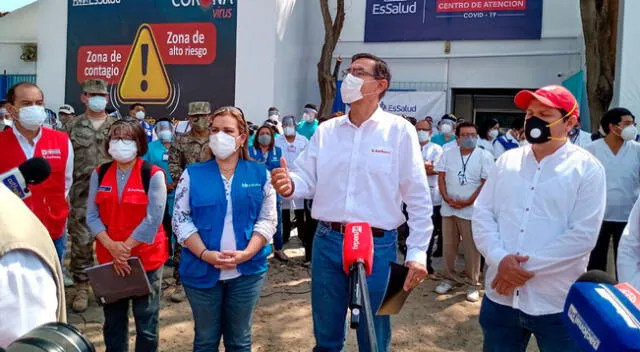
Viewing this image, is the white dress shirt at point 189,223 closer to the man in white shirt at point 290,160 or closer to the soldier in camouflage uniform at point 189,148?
the soldier in camouflage uniform at point 189,148

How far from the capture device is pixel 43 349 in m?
1.00

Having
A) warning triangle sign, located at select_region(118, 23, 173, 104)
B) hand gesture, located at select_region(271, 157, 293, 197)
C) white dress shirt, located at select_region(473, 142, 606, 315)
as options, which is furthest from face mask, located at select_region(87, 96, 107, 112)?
warning triangle sign, located at select_region(118, 23, 173, 104)

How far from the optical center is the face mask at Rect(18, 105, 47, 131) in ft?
13.5

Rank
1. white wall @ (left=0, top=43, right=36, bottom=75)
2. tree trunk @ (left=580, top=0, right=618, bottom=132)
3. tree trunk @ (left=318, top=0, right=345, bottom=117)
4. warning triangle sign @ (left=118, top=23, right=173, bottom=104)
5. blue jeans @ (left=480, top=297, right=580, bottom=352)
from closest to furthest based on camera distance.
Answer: blue jeans @ (left=480, top=297, right=580, bottom=352) → tree trunk @ (left=580, top=0, right=618, bottom=132) → tree trunk @ (left=318, top=0, right=345, bottom=117) → warning triangle sign @ (left=118, top=23, right=173, bottom=104) → white wall @ (left=0, top=43, right=36, bottom=75)

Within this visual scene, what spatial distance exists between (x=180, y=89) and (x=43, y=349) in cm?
1330

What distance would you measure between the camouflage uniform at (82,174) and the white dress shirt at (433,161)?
379 cm

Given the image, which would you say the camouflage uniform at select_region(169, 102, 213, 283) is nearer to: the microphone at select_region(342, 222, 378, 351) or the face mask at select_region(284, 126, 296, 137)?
the face mask at select_region(284, 126, 296, 137)

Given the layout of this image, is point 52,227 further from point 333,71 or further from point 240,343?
point 333,71

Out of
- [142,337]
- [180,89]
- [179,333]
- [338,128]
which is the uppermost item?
[180,89]

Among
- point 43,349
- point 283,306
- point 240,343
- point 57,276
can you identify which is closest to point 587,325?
point 43,349

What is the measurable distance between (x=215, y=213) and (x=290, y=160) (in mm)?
5049

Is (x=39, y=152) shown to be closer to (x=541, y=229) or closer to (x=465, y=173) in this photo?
(x=541, y=229)

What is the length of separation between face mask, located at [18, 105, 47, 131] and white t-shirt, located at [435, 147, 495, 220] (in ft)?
13.3

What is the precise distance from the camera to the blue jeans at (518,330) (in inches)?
97.3
